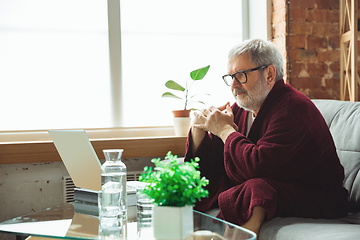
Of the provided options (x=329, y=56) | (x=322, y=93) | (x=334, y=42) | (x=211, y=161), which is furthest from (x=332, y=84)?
(x=211, y=161)

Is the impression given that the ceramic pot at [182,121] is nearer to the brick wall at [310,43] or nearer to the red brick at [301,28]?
the brick wall at [310,43]

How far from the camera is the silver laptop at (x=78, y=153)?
4.82 feet

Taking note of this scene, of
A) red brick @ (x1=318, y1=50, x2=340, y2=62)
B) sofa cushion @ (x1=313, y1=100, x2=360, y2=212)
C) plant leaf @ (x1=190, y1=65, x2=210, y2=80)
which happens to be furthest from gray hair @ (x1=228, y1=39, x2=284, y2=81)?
red brick @ (x1=318, y1=50, x2=340, y2=62)

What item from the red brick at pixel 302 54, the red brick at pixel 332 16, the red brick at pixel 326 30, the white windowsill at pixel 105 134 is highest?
the red brick at pixel 332 16

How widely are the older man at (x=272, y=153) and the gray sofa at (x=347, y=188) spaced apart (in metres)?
0.06

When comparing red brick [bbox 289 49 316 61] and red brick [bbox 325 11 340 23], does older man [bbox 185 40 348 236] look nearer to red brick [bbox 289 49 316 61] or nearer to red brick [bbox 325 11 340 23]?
red brick [bbox 289 49 316 61]

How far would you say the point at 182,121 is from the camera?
2.51 m

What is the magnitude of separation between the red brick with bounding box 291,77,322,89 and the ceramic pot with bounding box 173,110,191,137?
0.82 m

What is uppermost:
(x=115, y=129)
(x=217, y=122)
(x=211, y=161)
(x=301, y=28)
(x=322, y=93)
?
(x=301, y=28)

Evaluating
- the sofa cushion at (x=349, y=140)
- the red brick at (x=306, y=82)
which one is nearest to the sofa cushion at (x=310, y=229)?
the sofa cushion at (x=349, y=140)

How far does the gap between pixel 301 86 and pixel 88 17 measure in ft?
5.35

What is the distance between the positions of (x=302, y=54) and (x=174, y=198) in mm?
1990

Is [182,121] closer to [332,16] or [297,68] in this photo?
[297,68]

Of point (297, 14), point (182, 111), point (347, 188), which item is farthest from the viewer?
point (297, 14)
